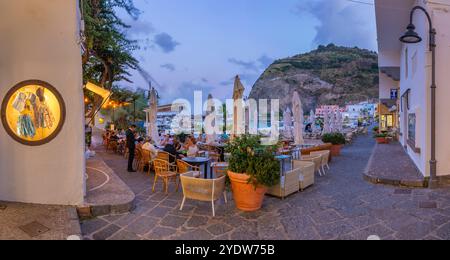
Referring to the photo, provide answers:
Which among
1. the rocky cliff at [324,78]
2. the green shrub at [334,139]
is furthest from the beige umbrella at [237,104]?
the rocky cliff at [324,78]

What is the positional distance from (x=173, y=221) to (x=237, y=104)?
5.49 meters

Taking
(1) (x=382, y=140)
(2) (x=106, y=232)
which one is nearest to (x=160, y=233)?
(2) (x=106, y=232)

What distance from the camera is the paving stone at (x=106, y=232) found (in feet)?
13.0

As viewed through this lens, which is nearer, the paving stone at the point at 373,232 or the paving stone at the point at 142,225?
the paving stone at the point at 373,232

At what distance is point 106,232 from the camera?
412 centimetres

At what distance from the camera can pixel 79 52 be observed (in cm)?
503

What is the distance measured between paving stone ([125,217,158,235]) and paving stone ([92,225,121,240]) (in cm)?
19

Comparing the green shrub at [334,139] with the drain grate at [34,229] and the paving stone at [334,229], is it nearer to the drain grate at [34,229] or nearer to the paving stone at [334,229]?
the paving stone at [334,229]

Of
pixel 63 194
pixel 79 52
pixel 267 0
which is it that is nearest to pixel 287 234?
pixel 63 194

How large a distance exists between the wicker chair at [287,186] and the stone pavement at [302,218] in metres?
0.17

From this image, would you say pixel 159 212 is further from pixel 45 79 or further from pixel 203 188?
pixel 45 79

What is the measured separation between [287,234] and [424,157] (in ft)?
16.4
